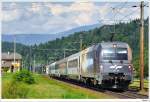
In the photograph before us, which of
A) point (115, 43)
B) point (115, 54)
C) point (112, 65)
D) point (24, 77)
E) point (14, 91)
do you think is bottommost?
point (14, 91)

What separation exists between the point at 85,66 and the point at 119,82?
531 cm

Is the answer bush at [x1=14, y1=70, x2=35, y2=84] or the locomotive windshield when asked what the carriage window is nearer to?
the locomotive windshield

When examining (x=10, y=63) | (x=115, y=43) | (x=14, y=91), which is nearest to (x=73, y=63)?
(x=115, y=43)

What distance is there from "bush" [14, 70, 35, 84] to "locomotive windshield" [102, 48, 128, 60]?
4803 millimetres

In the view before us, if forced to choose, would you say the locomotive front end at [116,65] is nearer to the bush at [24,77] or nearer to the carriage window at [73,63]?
the bush at [24,77]

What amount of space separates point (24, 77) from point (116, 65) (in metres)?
5.29

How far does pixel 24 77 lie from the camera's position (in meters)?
18.7

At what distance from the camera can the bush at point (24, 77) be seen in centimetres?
1843

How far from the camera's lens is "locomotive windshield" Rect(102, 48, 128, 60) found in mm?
22594

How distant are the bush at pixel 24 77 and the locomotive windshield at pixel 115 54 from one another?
480 cm

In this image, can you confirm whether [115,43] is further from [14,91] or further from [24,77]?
[14,91]

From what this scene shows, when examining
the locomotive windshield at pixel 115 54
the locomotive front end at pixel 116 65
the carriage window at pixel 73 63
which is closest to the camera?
the locomotive front end at pixel 116 65

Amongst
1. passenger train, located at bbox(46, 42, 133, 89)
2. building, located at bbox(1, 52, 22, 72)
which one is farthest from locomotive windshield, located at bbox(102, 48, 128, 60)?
→ building, located at bbox(1, 52, 22, 72)

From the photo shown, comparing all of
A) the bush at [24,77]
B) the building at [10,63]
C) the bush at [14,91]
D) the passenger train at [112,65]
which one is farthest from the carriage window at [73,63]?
the bush at [14,91]
